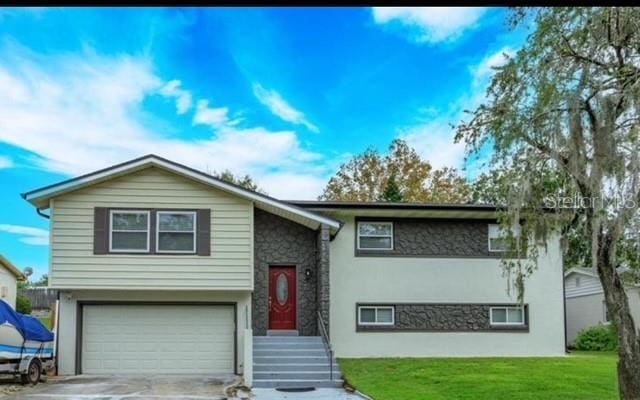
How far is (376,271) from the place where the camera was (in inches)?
679

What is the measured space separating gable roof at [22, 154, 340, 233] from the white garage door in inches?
114

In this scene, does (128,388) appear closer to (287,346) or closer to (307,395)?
(307,395)

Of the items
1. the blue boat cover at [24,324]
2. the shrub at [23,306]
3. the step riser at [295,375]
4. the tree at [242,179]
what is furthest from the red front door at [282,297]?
the tree at [242,179]

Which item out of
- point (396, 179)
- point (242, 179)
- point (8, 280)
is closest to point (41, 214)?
point (8, 280)

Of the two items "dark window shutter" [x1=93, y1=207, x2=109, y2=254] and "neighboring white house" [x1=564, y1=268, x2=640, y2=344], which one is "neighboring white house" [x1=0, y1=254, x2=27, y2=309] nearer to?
"dark window shutter" [x1=93, y1=207, x2=109, y2=254]

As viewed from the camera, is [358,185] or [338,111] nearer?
→ [338,111]

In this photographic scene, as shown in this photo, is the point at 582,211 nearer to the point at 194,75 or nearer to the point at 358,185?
the point at 194,75

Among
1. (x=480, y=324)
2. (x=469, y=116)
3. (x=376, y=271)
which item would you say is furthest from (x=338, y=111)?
(x=469, y=116)

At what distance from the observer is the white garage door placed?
611 inches

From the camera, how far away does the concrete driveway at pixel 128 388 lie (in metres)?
11.5

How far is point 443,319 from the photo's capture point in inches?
681

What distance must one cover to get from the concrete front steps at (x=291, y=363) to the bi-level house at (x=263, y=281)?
0.04 m

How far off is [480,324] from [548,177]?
28.7 feet

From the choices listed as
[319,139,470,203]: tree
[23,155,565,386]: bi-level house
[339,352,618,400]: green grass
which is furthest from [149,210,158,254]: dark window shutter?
[319,139,470,203]: tree
